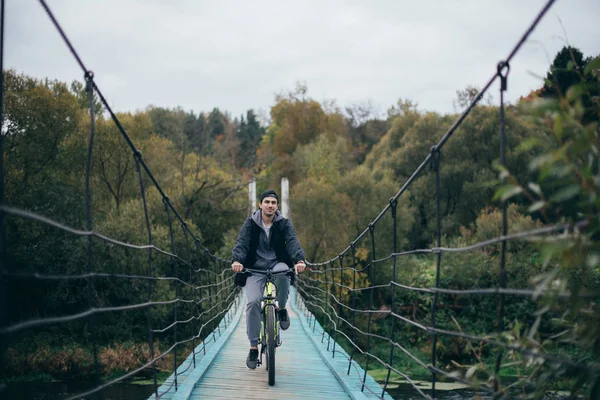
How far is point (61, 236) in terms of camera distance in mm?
18047

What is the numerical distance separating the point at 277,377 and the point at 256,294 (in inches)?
20.2

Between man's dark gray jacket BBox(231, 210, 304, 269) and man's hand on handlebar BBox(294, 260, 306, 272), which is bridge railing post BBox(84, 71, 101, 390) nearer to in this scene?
man's hand on handlebar BBox(294, 260, 306, 272)

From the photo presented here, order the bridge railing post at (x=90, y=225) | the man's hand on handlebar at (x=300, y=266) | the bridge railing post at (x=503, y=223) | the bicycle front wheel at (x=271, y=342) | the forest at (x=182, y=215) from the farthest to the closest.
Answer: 1. the forest at (x=182, y=215)
2. the man's hand on handlebar at (x=300, y=266)
3. the bicycle front wheel at (x=271, y=342)
4. the bridge railing post at (x=90, y=225)
5. the bridge railing post at (x=503, y=223)

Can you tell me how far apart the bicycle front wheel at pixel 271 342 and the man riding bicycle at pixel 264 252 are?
115 mm

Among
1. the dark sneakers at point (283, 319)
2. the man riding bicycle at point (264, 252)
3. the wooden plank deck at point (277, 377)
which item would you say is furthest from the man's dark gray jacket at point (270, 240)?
the wooden plank deck at point (277, 377)

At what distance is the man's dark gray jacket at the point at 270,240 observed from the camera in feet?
12.6

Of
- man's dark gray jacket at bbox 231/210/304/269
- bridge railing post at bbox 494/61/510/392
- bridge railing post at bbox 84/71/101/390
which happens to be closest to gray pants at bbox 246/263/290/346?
man's dark gray jacket at bbox 231/210/304/269

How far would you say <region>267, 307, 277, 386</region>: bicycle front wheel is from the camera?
11.4ft

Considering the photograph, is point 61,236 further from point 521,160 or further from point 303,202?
point 521,160

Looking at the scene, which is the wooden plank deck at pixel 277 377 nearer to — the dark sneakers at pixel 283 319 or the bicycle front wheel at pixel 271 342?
the bicycle front wheel at pixel 271 342

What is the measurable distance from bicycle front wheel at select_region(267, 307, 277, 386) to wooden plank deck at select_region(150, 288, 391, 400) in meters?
0.07

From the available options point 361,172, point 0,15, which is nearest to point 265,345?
point 0,15

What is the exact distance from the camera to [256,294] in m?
3.72

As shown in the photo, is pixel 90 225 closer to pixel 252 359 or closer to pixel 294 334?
pixel 252 359
